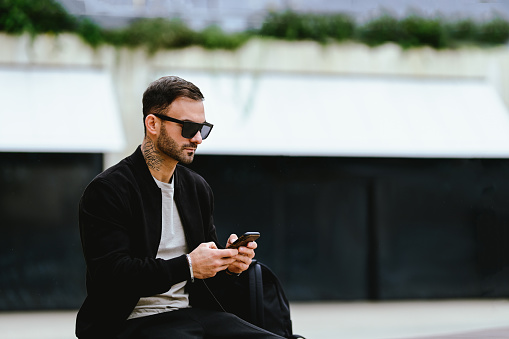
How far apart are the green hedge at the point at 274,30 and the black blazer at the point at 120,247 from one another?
7.97 meters

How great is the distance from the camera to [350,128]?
10133 millimetres

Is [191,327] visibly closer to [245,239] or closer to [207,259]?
[207,259]

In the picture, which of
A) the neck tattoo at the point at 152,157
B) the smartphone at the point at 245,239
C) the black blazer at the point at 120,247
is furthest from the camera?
the neck tattoo at the point at 152,157

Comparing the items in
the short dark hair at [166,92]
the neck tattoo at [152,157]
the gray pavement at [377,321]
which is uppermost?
the short dark hair at [166,92]

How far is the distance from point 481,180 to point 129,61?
19.9ft

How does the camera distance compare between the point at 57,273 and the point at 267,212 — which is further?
the point at 267,212

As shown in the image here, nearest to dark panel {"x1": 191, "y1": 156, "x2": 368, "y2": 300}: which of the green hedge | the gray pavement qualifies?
the gray pavement

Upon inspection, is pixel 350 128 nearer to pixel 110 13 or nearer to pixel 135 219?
pixel 110 13

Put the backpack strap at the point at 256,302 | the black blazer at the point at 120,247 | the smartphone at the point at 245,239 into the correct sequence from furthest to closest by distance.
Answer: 1. the backpack strap at the point at 256,302
2. the smartphone at the point at 245,239
3. the black blazer at the point at 120,247

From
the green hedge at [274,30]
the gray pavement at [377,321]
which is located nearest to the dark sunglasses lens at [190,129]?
the gray pavement at [377,321]

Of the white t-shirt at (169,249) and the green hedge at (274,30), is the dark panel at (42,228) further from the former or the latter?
the white t-shirt at (169,249)

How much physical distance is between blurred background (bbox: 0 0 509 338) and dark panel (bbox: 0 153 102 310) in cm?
2

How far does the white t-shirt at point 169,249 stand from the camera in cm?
259

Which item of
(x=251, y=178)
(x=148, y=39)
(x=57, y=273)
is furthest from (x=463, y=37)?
(x=57, y=273)
